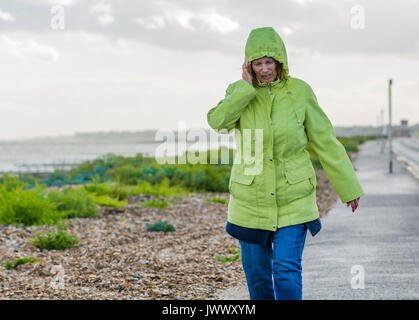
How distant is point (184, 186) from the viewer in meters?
14.7

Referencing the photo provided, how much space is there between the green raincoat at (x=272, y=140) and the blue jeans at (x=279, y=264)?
0.08 metres

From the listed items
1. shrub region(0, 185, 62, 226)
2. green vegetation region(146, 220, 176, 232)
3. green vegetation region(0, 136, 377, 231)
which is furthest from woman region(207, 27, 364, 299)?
shrub region(0, 185, 62, 226)

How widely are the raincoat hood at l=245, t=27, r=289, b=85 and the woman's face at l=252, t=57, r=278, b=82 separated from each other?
4cm

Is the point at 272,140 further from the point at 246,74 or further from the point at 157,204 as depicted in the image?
the point at 157,204

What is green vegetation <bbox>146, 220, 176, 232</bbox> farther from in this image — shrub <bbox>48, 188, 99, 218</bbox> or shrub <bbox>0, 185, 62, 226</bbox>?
shrub <bbox>48, 188, 99, 218</bbox>

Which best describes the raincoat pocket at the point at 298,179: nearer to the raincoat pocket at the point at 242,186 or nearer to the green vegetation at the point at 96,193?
the raincoat pocket at the point at 242,186

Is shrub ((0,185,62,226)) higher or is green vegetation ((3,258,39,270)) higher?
shrub ((0,185,62,226))

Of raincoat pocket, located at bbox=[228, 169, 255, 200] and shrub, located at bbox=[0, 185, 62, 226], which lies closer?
raincoat pocket, located at bbox=[228, 169, 255, 200]

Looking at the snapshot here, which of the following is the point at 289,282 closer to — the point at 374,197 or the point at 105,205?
the point at 105,205

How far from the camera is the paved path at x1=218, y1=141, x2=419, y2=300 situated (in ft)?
16.9

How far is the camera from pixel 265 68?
3408 millimetres

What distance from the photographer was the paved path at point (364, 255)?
5.16 m

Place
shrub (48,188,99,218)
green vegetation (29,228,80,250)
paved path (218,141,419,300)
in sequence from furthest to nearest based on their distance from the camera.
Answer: shrub (48,188,99,218), green vegetation (29,228,80,250), paved path (218,141,419,300)

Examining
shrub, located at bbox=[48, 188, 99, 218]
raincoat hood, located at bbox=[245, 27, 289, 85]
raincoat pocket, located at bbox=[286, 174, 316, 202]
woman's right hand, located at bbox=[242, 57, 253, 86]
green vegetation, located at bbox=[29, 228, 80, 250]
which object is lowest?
green vegetation, located at bbox=[29, 228, 80, 250]
